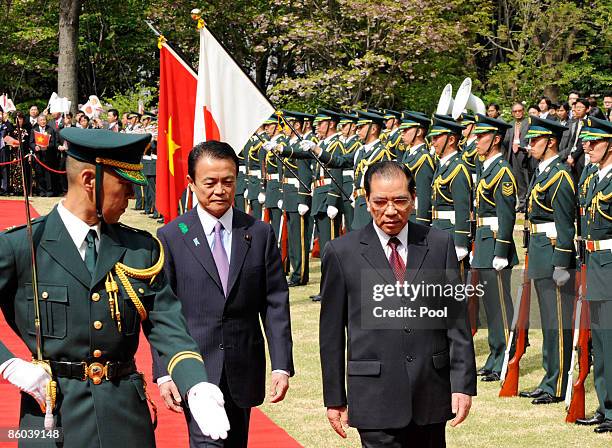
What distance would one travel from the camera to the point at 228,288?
19.0ft

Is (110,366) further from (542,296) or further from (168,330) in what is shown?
(542,296)

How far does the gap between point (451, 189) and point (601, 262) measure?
9.39 ft

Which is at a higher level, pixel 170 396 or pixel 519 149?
pixel 519 149

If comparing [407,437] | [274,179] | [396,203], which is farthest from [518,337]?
[274,179]

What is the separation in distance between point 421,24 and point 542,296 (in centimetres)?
1496

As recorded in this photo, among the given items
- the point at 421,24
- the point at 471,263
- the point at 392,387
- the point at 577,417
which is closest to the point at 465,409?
the point at 392,387

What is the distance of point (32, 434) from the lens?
422 cm

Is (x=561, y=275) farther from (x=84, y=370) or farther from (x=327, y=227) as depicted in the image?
(x=327, y=227)

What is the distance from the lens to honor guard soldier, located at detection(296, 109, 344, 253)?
14.9 m

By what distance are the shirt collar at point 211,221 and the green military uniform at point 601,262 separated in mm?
3214

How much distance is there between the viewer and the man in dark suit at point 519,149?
20141 millimetres

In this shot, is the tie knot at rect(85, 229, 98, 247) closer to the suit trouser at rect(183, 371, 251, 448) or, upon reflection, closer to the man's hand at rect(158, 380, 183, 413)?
the man's hand at rect(158, 380, 183, 413)

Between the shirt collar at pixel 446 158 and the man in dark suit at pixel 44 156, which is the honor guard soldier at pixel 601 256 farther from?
the man in dark suit at pixel 44 156

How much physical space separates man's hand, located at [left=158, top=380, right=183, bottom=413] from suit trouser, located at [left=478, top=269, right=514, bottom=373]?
5103mm
